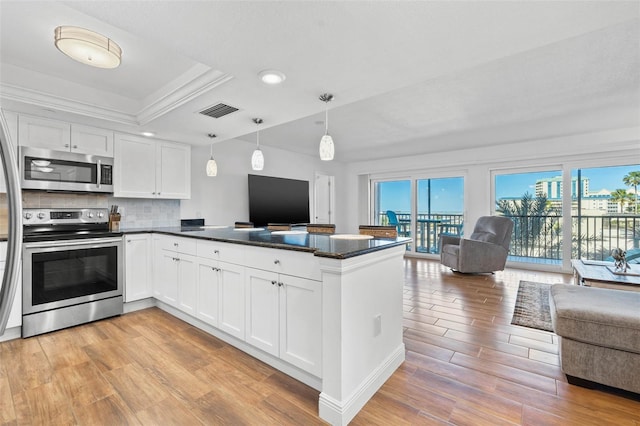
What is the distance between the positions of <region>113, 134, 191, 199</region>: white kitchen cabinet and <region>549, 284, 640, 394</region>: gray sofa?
4190 millimetres

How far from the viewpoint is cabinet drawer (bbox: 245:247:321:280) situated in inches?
68.8

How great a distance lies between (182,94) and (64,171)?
161 cm

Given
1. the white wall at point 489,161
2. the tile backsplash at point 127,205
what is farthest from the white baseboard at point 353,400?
the white wall at point 489,161

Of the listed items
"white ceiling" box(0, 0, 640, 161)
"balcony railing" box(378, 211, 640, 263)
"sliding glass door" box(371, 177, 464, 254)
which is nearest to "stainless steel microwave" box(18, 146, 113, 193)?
"white ceiling" box(0, 0, 640, 161)

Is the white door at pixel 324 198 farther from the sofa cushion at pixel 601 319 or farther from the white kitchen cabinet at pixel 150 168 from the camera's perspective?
the sofa cushion at pixel 601 319

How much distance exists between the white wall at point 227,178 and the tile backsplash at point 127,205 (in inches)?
8.5

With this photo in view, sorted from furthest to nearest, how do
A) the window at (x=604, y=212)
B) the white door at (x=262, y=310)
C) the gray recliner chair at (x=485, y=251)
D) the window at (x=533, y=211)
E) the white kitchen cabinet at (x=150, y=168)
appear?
the window at (x=533, y=211)
the gray recliner chair at (x=485, y=251)
the window at (x=604, y=212)
the white kitchen cabinet at (x=150, y=168)
the white door at (x=262, y=310)

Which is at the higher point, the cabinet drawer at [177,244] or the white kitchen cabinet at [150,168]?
the white kitchen cabinet at [150,168]

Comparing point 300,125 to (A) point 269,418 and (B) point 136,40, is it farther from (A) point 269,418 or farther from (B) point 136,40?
(A) point 269,418

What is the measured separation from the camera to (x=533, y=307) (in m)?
3.24

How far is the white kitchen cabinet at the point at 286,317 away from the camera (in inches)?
68.9

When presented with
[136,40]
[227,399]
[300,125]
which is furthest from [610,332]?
[300,125]

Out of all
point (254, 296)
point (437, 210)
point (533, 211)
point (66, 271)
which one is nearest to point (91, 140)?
point (66, 271)

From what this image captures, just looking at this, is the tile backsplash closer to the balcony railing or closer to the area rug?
the area rug
